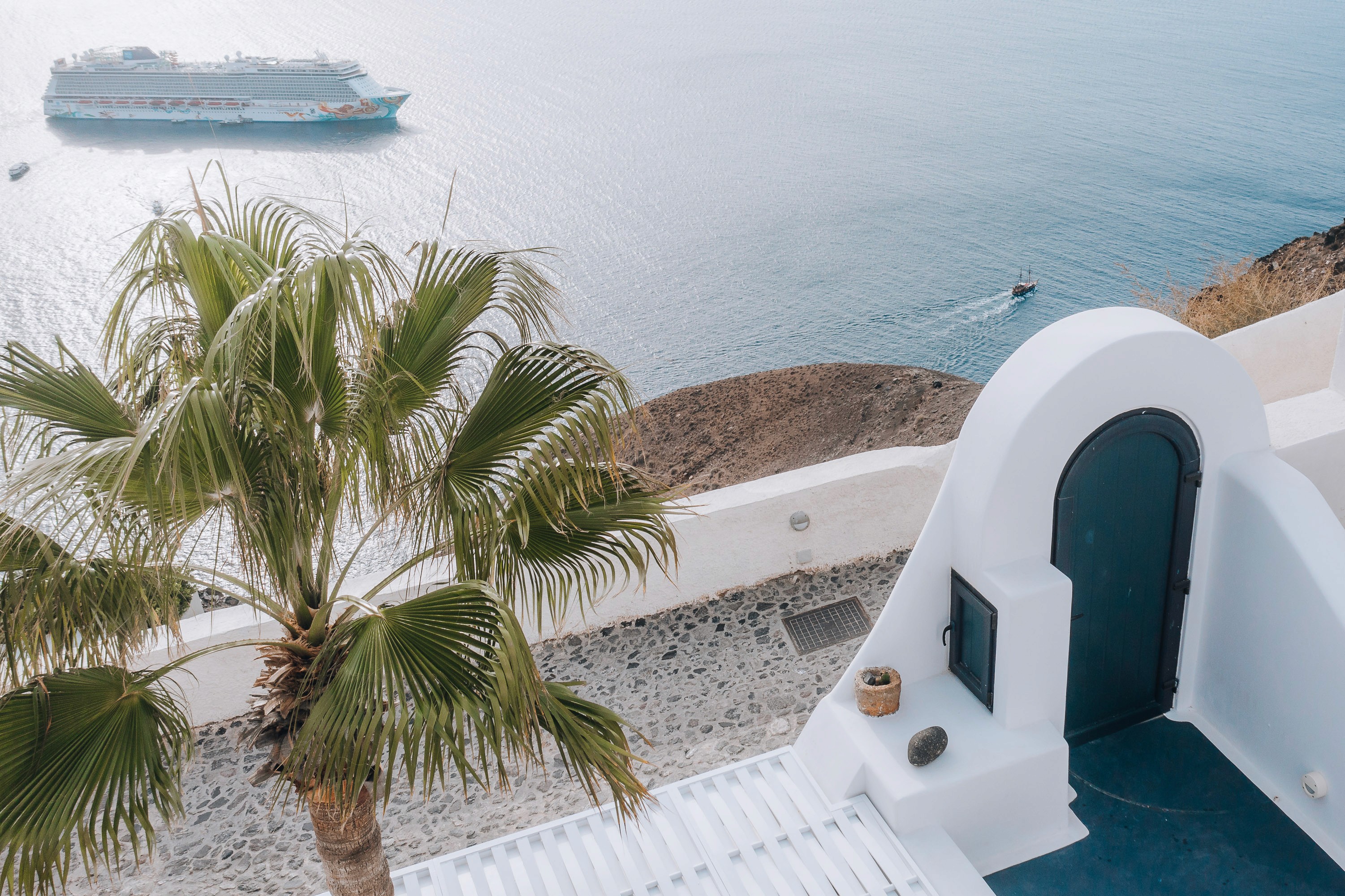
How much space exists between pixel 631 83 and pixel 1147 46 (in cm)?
2232

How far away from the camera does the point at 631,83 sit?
2775 centimetres

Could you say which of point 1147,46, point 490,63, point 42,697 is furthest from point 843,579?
point 1147,46

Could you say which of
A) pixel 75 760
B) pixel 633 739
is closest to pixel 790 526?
pixel 633 739

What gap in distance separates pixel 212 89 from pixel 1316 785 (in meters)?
22.1

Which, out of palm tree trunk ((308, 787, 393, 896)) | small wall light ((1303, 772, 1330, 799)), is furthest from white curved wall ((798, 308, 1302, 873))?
palm tree trunk ((308, 787, 393, 896))

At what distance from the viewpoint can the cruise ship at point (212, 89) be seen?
1911 centimetres

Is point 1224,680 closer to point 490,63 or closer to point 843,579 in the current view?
point 843,579

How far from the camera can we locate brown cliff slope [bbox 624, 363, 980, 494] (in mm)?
11695

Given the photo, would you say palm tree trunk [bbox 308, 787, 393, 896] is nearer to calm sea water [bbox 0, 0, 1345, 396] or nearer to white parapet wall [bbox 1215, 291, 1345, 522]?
white parapet wall [bbox 1215, 291, 1345, 522]

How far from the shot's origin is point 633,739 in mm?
6004

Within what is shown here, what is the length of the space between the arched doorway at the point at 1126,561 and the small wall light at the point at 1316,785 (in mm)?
792

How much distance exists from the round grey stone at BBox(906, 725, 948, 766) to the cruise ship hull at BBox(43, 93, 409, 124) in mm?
19377

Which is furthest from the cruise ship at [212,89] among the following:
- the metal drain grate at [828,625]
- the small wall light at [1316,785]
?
the small wall light at [1316,785]

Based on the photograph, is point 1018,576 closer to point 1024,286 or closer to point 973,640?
point 973,640
